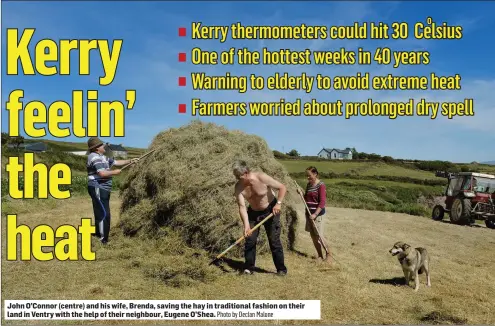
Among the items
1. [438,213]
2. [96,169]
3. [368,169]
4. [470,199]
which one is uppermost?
[96,169]

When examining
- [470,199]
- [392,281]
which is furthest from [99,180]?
[470,199]

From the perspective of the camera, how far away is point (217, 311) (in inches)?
201

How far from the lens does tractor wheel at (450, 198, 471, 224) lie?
15.4 meters

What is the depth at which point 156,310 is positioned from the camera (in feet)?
16.7

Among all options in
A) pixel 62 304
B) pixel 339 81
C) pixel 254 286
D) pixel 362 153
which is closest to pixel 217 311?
pixel 254 286

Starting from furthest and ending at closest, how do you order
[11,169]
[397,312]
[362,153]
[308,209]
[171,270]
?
[362,153] < [308,209] < [171,270] < [11,169] < [397,312]

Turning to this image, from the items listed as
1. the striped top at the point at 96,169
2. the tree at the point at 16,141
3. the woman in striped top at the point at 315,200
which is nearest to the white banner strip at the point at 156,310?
the woman in striped top at the point at 315,200

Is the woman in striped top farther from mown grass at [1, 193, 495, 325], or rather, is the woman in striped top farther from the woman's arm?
mown grass at [1, 193, 495, 325]

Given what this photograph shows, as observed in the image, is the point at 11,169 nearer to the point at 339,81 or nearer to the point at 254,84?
the point at 254,84

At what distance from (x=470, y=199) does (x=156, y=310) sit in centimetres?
1467

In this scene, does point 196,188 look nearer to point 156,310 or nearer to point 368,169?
point 156,310

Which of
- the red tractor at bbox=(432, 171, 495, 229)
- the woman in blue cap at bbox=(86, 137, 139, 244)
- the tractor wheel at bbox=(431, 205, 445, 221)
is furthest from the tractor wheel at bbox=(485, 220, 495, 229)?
the woman in blue cap at bbox=(86, 137, 139, 244)

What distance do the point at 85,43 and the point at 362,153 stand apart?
36.2m

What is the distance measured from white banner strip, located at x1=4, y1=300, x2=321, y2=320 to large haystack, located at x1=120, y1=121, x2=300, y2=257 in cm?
247
